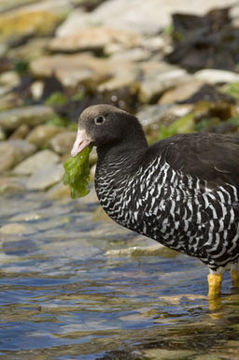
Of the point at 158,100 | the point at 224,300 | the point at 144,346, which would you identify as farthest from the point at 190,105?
the point at 144,346

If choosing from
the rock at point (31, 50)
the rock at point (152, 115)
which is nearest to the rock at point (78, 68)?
the rock at point (31, 50)

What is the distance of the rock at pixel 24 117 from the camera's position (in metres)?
15.7

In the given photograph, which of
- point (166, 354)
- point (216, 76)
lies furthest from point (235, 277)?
point (216, 76)

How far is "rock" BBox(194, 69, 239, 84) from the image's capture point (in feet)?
49.8

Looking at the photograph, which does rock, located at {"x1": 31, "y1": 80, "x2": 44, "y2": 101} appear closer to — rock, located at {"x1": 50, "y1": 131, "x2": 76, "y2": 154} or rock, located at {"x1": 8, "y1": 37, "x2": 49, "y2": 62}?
rock, located at {"x1": 8, "y1": 37, "x2": 49, "y2": 62}

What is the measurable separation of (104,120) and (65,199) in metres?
4.60

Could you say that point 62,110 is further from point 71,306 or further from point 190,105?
point 71,306

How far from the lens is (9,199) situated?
11898mm

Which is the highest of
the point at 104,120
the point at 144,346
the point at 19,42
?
the point at 104,120

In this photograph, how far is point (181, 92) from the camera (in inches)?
577

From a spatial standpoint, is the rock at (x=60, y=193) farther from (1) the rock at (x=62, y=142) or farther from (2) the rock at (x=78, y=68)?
(2) the rock at (x=78, y=68)

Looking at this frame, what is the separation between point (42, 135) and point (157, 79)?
118 inches

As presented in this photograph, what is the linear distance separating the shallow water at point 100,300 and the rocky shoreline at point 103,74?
98.6 inches

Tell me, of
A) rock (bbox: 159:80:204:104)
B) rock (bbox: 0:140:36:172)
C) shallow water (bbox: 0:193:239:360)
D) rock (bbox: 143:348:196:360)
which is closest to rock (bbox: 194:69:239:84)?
rock (bbox: 159:80:204:104)
